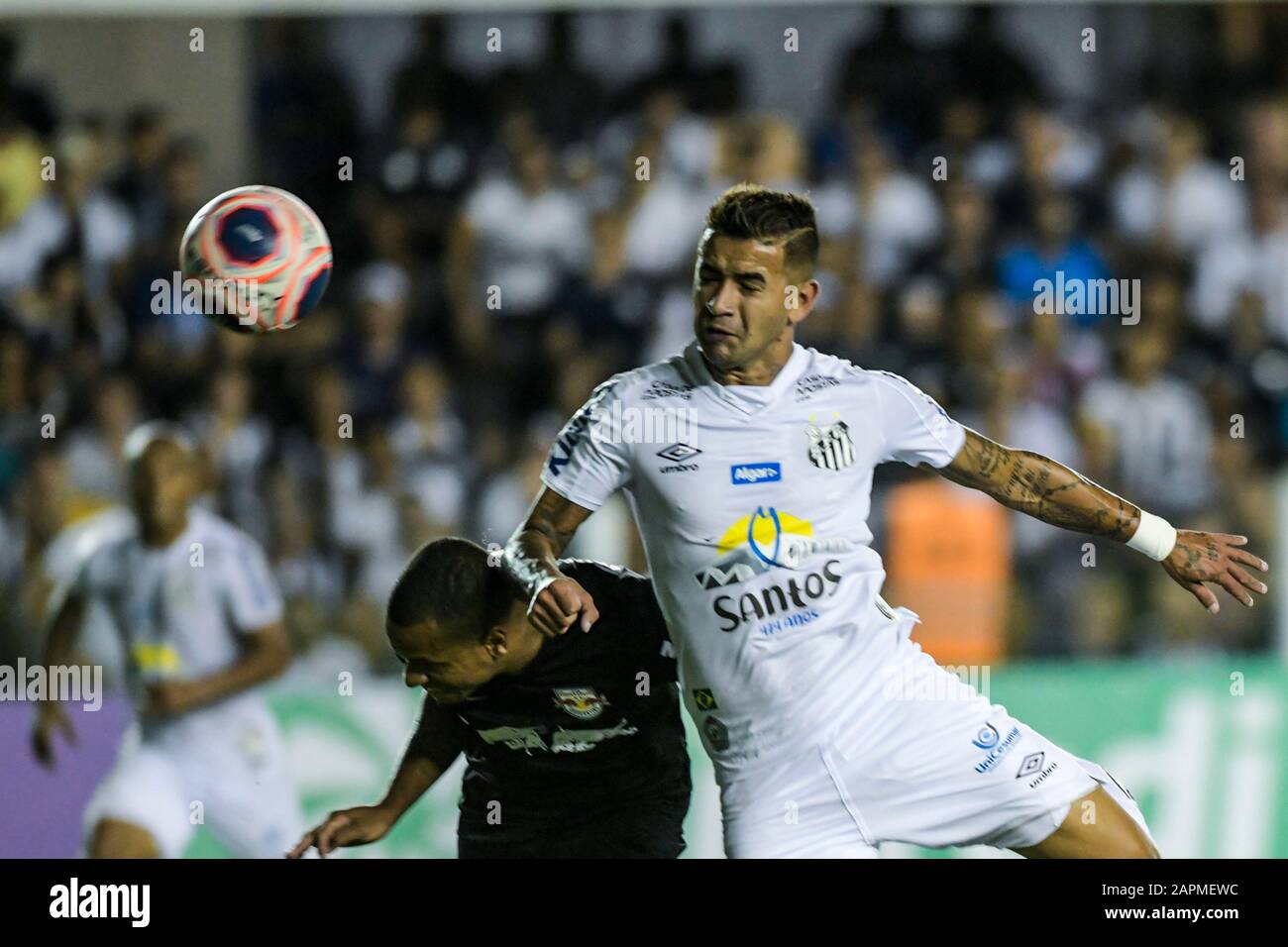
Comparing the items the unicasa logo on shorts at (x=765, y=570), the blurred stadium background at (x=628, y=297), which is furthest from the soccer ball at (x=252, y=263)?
the blurred stadium background at (x=628, y=297)

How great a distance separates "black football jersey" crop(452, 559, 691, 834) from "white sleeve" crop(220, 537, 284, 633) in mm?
1812

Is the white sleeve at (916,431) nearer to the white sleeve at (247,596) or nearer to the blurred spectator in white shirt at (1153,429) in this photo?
the white sleeve at (247,596)

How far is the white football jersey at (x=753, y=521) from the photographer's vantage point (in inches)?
186

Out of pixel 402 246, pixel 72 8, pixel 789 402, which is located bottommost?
pixel 789 402

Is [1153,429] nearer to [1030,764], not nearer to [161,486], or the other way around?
[1030,764]

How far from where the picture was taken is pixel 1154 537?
490cm

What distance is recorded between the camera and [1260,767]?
285 inches

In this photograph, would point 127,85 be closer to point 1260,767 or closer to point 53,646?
point 53,646

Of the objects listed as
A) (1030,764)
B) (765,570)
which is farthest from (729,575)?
(1030,764)

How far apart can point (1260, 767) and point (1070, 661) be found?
3.05 ft

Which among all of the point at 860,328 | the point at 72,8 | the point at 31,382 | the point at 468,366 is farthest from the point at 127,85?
the point at 860,328

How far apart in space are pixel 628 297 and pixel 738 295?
4.66 metres

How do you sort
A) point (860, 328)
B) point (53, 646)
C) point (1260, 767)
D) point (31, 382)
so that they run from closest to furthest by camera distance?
point (53, 646), point (1260, 767), point (860, 328), point (31, 382)
